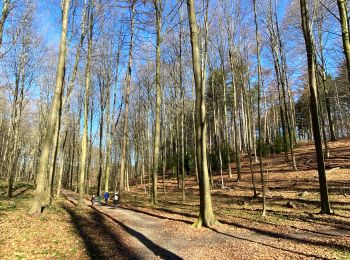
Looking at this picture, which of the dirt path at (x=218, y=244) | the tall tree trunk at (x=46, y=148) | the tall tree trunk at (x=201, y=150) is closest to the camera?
the dirt path at (x=218, y=244)

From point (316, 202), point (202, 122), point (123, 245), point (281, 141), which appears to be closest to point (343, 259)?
point (123, 245)

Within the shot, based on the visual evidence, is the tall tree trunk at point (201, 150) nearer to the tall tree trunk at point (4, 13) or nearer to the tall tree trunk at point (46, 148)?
the tall tree trunk at point (46, 148)

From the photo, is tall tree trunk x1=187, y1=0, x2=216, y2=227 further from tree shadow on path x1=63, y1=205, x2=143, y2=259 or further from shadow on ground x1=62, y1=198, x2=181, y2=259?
tree shadow on path x1=63, y1=205, x2=143, y2=259

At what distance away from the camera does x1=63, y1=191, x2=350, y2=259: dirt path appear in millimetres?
6738

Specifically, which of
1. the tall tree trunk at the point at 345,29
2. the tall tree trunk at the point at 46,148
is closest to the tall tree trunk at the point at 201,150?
the tall tree trunk at the point at 345,29

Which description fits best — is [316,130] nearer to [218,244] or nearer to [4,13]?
[218,244]

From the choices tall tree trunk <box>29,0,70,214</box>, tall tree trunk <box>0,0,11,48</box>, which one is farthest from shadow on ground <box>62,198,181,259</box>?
tall tree trunk <box>0,0,11,48</box>

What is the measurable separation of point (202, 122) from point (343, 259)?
20.4 feet

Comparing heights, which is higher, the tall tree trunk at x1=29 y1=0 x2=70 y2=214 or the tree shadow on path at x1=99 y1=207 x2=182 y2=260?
the tall tree trunk at x1=29 y1=0 x2=70 y2=214

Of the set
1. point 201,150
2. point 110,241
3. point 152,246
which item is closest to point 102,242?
point 110,241

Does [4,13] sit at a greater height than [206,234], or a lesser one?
greater

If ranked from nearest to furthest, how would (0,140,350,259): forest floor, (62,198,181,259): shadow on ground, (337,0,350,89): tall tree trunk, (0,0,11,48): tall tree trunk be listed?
(0,140,350,259): forest floor → (62,198,181,259): shadow on ground → (337,0,350,89): tall tree trunk → (0,0,11,48): tall tree trunk

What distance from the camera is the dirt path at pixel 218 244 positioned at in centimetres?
674

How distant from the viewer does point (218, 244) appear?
7.95 m
